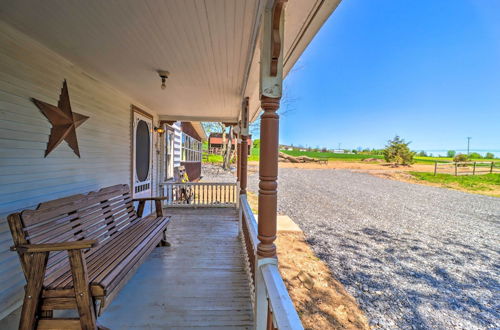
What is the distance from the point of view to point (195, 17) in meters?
1.72

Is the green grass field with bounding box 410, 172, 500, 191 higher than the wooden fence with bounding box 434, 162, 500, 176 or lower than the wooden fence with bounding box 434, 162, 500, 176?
lower

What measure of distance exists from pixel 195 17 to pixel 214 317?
249 cm

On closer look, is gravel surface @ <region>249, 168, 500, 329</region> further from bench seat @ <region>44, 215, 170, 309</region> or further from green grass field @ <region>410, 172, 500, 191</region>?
green grass field @ <region>410, 172, 500, 191</region>

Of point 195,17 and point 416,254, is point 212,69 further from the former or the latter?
point 416,254

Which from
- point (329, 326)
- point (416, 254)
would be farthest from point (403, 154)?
point (329, 326)

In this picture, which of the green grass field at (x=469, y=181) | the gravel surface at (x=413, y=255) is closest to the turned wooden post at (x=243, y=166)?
the gravel surface at (x=413, y=255)

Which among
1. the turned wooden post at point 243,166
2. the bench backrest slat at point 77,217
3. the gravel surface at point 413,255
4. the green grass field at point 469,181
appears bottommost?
the gravel surface at point 413,255

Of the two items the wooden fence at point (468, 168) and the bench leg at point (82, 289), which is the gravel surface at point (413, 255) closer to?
the bench leg at point (82, 289)

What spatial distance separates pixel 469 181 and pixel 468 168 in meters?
5.29

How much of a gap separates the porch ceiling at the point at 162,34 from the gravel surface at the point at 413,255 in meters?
3.45

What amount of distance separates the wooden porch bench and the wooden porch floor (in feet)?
0.98

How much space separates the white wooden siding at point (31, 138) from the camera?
6.34 ft

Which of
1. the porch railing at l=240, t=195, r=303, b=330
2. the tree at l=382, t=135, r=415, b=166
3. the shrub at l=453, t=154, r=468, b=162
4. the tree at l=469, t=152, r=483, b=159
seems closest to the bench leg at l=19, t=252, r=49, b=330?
the porch railing at l=240, t=195, r=303, b=330

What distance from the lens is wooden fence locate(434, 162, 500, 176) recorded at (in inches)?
680
